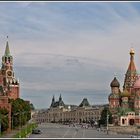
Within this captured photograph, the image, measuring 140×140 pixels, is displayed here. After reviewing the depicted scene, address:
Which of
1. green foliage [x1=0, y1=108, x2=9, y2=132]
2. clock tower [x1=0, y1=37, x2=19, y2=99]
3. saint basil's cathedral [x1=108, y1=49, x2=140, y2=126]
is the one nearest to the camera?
green foliage [x1=0, y1=108, x2=9, y2=132]

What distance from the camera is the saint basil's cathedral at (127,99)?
17962 cm

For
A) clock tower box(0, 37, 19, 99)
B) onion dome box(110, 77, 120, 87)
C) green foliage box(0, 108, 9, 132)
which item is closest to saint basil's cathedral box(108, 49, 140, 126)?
onion dome box(110, 77, 120, 87)

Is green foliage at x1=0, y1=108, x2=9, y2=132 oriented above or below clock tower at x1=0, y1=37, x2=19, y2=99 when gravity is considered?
below

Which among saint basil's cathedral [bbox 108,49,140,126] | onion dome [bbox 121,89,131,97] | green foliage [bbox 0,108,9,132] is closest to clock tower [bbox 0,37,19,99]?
saint basil's cathedral [bbox 108,49,140,126]

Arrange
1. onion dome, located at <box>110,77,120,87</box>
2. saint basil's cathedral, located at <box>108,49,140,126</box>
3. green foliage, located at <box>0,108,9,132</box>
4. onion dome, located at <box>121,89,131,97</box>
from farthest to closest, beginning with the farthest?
onion dome, located at <box>110,77,120,87</box>
onion dome, located at <box>121,89,131,97</box>
saint basil's cathedral, located at <box>108,49,140,126</box>
green foliage, located at <box>0,108,9,132</box>

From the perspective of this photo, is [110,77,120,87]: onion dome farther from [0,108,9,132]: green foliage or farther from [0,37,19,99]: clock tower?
[0,108,9,132]: green foliage

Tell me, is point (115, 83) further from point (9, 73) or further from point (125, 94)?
point (9, 73)

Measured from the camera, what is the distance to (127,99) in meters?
186

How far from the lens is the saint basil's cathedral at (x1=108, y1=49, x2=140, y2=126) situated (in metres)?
180

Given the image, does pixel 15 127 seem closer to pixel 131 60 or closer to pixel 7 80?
pixel 7 80

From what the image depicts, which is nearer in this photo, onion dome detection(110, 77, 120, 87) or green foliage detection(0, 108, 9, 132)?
green foliage detection(0, 108, 9, 132)

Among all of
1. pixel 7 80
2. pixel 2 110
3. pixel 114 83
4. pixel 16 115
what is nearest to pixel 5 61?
pixel 7 80

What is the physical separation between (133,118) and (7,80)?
45073mm

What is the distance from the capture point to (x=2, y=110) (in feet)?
325
